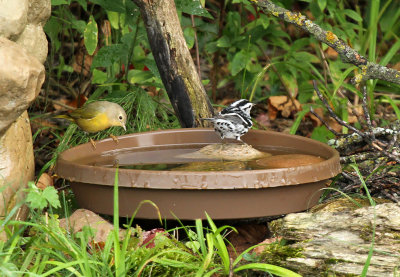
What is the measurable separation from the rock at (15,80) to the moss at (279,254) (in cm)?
145

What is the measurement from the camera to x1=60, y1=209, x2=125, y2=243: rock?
3.26m

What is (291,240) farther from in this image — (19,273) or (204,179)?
(19,273)

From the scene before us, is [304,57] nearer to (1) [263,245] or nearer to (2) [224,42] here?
(2) [224,42]

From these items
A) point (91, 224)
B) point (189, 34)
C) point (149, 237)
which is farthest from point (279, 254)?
point (189, 34)

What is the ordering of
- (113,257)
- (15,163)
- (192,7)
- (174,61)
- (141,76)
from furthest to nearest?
(141,76), (192,7), (174,61), (15,163), (113,257)

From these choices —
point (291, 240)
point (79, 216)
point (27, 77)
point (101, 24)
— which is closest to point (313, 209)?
point (291, 240)

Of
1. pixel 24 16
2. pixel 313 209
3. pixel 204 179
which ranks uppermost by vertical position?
pixel 24 16

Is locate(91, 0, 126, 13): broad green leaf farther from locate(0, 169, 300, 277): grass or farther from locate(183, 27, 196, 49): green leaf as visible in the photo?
locate(0, 169, 300, 277): grass

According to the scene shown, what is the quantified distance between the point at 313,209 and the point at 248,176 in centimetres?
62

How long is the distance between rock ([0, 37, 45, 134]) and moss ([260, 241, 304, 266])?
145 centimetres

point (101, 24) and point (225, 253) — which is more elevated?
point (101, 24)

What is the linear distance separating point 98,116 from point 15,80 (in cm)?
141

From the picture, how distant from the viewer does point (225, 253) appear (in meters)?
2.77

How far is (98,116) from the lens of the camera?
4488 millimetres
